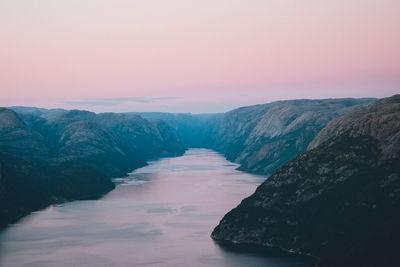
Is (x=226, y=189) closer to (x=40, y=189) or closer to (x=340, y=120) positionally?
(x=340, y=120)

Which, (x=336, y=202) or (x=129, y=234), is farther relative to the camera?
(x=129, y=234)

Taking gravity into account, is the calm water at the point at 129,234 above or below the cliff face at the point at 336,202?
below

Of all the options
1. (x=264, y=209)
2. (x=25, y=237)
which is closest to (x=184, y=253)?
(x=264, y=209)

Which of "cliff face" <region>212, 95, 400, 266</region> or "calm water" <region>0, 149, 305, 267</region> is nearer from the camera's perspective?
"cliff face" <region>212, 95, 400, 266</region>

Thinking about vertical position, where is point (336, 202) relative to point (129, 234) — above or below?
above

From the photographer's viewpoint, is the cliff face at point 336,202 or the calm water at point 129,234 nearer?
the cliff face at point 336,202
